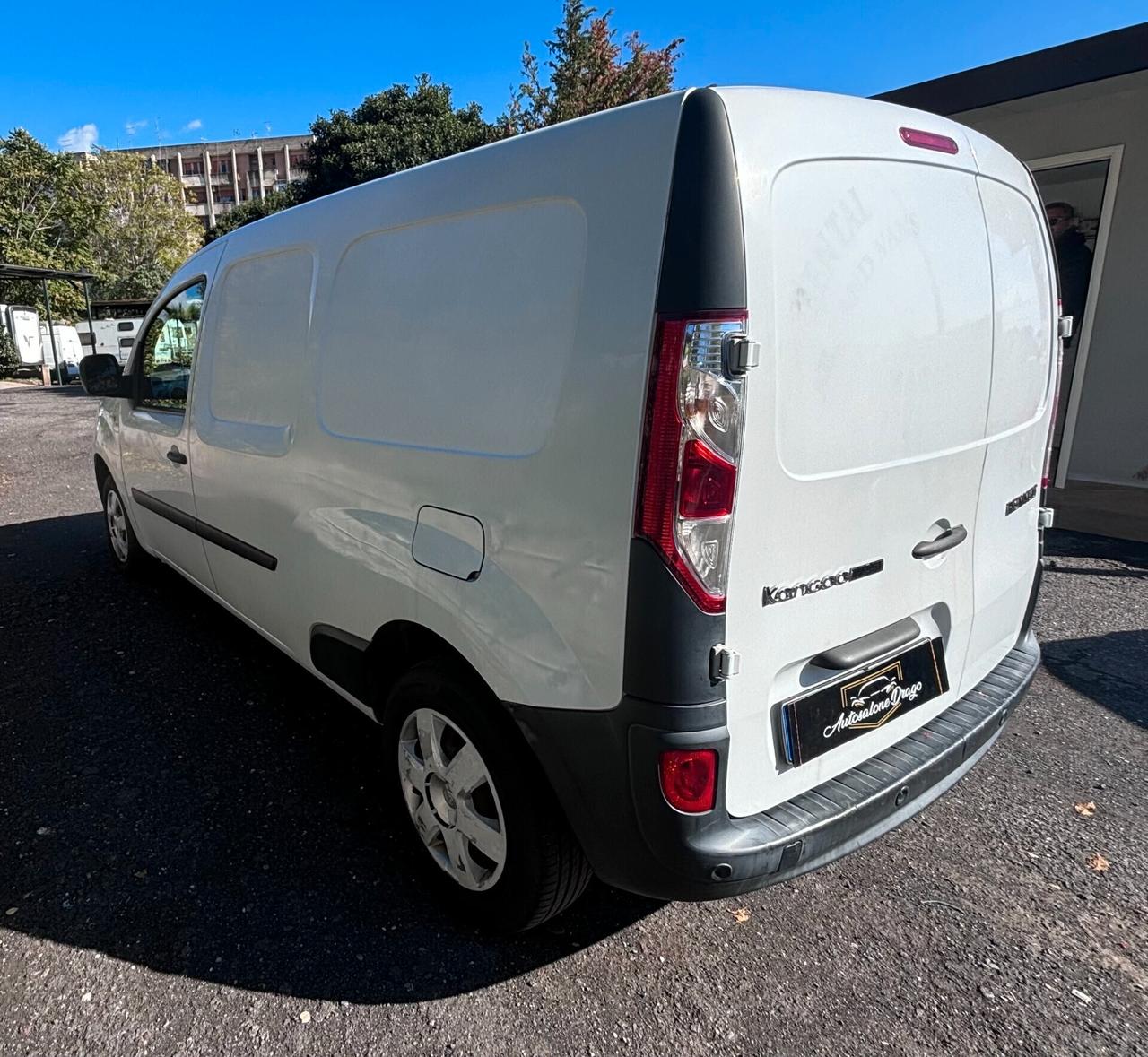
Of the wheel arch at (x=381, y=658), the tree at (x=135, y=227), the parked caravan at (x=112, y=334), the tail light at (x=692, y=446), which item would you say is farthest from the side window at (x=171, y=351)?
the tree at (x=135, y=227)

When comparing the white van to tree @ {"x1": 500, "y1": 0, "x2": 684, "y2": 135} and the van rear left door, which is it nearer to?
the van rear left door

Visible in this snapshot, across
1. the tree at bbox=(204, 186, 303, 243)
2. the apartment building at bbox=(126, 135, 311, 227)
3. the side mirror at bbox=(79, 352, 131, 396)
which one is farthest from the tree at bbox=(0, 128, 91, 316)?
the apartment building at bbox=(126, 135, 311, 227)

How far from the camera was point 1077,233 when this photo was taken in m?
6.90

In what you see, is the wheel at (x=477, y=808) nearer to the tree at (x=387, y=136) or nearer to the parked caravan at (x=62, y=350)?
the tree at (x=387, y=136)

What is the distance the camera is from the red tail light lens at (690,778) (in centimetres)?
150

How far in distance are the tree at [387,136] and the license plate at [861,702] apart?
1984 centimetres

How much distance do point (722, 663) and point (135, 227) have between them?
46.2 meters

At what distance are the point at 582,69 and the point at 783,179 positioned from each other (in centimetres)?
2016

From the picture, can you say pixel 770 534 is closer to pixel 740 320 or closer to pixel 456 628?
pixel 740 320

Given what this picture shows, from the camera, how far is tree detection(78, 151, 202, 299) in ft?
122

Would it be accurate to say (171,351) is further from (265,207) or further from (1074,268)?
(265,207)

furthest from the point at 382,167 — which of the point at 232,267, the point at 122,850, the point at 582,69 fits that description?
the point at 122,850

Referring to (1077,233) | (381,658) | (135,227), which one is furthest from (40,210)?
(381,658)

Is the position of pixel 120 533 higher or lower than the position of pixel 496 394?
lower
